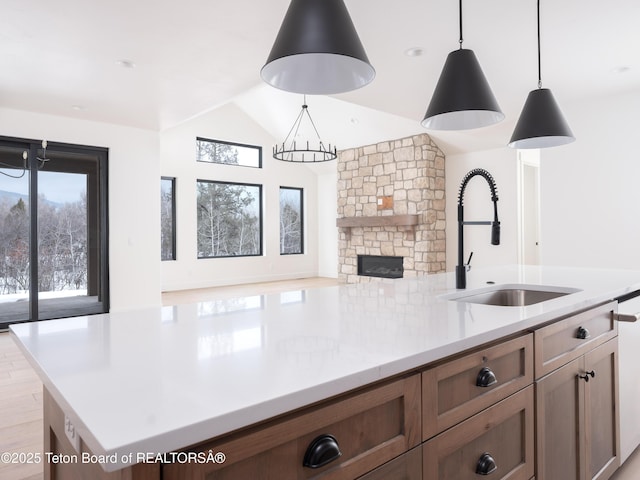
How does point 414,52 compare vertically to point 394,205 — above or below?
above

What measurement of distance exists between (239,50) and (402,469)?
333 centimetres

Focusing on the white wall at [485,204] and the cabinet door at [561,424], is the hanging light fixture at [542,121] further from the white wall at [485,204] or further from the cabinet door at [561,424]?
the white wall at [485,204]

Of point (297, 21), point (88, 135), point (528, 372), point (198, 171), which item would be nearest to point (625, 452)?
point (528, 372)

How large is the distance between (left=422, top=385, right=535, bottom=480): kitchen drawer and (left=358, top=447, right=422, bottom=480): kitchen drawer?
2 centimetres

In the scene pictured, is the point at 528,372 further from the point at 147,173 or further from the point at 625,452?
the point at 147,173

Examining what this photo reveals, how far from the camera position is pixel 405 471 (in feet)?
3.07

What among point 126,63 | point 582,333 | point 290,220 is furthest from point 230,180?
point 582,333

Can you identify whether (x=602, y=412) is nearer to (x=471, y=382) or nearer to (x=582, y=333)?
(x=582, y=333)

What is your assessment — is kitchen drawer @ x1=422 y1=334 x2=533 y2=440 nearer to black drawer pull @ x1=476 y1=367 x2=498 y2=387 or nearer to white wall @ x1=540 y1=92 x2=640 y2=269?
black drawer pull @ x1=476 y1=367 x2=498 y2=387

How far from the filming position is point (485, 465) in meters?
1.17

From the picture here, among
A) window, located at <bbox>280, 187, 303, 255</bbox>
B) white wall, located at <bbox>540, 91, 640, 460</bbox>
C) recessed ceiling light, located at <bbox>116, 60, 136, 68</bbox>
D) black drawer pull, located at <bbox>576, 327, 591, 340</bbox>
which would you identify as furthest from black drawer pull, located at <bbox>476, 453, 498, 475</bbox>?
window, located at <bbox>280, 187, 303, 255</bbox>

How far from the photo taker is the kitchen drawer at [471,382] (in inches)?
39.4

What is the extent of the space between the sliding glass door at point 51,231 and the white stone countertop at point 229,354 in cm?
459

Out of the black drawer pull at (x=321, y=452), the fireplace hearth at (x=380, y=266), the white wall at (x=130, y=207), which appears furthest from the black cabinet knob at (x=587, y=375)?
the fireplace hearth at (x=380, y=266)
